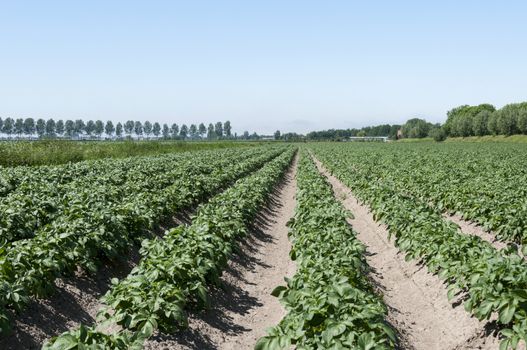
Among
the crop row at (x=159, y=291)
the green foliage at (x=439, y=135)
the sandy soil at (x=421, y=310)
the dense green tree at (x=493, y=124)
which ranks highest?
the dense green tree at (x=493, y=124)

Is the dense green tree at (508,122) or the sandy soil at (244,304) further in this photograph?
the dense green tree at (508,122)

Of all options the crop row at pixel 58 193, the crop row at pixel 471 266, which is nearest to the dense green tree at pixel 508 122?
the crop row at pixel 58 193

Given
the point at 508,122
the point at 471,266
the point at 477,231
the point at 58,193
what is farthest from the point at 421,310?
the point at 508,122

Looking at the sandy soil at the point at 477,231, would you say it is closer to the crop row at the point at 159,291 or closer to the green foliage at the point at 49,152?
the crop row at the point at 159,291

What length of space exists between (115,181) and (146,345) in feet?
38.7

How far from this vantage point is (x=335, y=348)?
168 inches

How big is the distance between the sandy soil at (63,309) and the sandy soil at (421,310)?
15.3 ft

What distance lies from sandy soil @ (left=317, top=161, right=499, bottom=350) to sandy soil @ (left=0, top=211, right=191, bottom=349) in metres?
4.67

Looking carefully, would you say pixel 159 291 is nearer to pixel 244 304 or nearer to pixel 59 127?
pixel 244 304

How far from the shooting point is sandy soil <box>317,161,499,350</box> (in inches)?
257

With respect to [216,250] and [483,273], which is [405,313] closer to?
[483,273]

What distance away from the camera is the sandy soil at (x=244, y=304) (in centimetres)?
623

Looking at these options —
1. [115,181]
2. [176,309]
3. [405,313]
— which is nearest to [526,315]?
[405,313]

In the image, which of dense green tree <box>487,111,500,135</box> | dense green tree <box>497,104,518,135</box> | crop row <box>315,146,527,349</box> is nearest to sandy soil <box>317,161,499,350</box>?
crop row <box>315,146,527,349</box>
